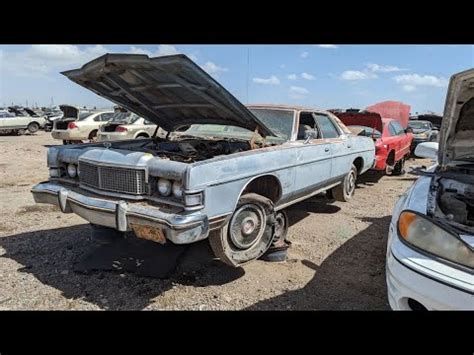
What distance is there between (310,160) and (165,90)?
1878 millimetres

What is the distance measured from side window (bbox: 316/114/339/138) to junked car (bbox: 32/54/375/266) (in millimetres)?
286

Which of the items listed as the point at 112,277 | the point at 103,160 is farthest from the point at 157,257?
the point at 103,160

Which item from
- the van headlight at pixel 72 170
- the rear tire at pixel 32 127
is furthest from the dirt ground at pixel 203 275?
the rear tire at pixel 32 127

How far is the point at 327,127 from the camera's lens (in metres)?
5.44

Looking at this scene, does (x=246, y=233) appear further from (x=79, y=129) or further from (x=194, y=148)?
(x=79, y=129)

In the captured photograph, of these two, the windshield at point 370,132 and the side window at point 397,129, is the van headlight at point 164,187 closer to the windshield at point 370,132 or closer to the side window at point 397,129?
the windshield at point 370,132

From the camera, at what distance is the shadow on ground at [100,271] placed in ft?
10.5

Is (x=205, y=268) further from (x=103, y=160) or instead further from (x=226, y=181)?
(x=103, y=160)

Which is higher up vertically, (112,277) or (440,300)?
(440,300)

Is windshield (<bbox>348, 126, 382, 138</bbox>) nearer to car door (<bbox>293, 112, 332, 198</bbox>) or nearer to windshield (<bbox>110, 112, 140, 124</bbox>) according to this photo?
car door (<bbox>293, 112, 332, 198</bbox>)

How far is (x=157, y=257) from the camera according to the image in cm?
386

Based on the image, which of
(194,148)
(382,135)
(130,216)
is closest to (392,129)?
(382,135)
